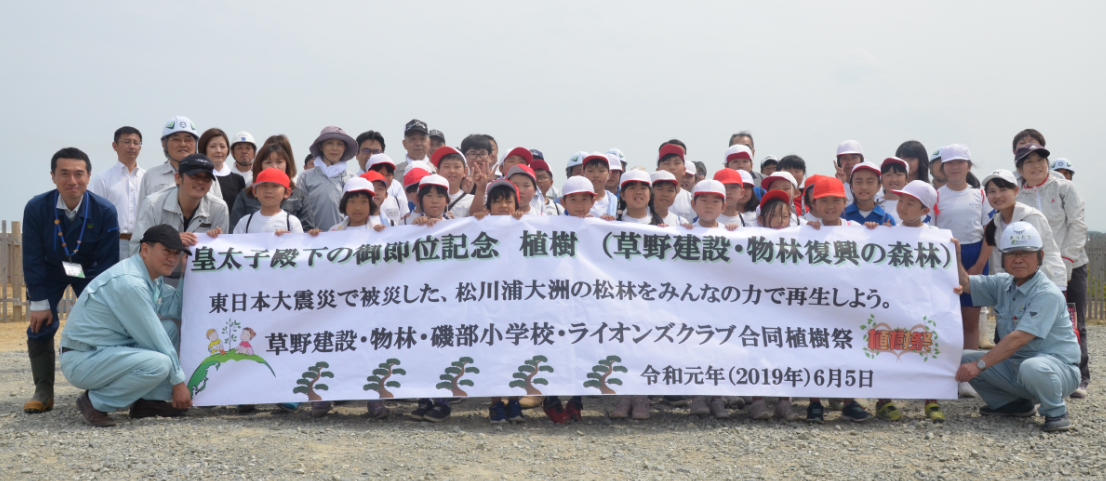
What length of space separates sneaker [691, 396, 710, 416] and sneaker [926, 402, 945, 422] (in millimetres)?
1633

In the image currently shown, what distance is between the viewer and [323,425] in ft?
18.1

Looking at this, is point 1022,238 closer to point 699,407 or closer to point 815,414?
point 815,414

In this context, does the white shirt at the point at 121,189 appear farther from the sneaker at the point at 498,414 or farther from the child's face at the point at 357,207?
the sneaker at the point at 498,414

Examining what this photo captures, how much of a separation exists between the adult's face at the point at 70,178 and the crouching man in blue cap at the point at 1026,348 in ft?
23.4

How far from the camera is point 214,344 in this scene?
5820 mm

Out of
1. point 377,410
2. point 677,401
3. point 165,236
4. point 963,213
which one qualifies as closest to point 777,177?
point 963,213

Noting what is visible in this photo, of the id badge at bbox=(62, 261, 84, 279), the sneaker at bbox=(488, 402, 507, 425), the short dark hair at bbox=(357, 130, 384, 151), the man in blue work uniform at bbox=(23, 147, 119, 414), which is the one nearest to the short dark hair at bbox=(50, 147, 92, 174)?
the man in blue work uniform at bbox=(23, 147, 119, 414)

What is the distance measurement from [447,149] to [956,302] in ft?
14.9

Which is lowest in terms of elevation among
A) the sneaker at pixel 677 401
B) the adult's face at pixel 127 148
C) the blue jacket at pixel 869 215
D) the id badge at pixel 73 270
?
the sneaker at pixel 677 401

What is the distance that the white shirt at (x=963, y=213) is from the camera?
688 cm

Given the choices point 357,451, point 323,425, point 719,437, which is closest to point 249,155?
point 323,425

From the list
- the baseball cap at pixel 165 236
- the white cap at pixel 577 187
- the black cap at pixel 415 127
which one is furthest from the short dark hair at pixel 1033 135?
the baseball cap at pixel 165 236

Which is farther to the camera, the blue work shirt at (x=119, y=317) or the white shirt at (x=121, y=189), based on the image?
the white shirt at (x=121, y=189)

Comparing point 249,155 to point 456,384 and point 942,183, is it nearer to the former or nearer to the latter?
point 456,384
